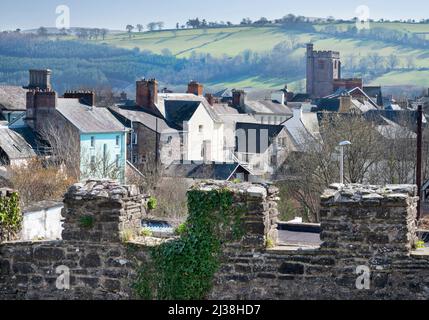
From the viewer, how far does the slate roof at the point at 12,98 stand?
63.5 meters

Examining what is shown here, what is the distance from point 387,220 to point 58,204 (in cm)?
1289

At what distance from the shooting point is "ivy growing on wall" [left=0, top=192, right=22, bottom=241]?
13289 millimetres

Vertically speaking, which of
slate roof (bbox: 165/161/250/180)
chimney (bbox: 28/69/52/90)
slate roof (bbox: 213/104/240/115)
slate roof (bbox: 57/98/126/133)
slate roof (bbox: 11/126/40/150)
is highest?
chimney (bbox: 28/69/52/90)

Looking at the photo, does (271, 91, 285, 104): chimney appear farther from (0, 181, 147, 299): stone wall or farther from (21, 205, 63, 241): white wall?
(0, 181, 147, 299): stone wall

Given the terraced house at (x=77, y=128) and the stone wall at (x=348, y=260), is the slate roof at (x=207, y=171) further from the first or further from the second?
the stone wall at (x=348, y=260)

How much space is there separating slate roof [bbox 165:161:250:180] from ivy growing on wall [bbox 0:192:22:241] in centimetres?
3616

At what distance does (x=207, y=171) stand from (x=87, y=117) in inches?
453

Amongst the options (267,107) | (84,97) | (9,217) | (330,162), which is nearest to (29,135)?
(84,97)

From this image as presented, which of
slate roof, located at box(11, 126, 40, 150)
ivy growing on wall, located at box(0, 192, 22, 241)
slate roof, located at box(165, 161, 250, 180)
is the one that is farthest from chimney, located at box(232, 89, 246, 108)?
ivy growing on wall, located at box(0, 192, 22, 241)

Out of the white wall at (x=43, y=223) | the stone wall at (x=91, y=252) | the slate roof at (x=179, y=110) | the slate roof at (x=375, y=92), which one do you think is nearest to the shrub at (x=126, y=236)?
the stone wall at (x=91, y=252)

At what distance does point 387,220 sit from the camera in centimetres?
1163

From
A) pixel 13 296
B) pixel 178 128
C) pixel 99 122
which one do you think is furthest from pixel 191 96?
pixel 13 296

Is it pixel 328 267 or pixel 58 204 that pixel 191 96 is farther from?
pixel 328 267

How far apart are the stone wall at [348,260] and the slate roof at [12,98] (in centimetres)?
5220
